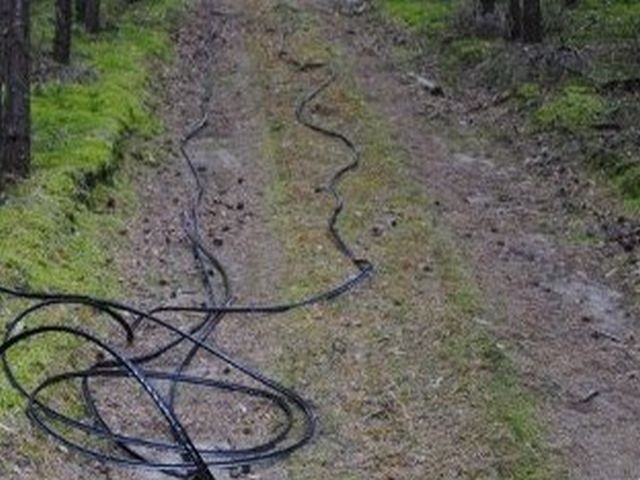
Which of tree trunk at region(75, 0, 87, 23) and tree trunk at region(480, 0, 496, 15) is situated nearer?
tree trunk at region(480, 0, 496, 15)

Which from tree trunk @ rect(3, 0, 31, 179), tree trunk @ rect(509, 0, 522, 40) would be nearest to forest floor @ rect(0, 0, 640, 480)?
tree trunk @ rect(3, 0, 31, 179)

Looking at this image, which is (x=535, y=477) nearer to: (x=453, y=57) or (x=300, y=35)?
(x=453, y=57)

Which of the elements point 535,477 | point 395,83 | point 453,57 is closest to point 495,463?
point 535,477

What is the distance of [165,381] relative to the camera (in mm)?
8250

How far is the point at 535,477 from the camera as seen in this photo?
6910 millimetres

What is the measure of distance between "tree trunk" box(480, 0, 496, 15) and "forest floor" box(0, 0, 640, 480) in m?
5.93

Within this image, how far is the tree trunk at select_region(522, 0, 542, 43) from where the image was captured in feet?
67.0

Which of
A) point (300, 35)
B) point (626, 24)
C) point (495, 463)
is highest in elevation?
point (495, 463)

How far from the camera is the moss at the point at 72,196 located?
363 inches

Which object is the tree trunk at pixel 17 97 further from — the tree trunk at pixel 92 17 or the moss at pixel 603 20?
the moss at pixel 603 20

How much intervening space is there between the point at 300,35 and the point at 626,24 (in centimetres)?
714

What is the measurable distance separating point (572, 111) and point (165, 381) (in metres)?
9.22

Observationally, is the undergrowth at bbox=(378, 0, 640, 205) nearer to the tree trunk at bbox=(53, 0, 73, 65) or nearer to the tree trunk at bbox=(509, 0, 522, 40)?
the tree trunk at bbox=(509, 0, 522, 40)

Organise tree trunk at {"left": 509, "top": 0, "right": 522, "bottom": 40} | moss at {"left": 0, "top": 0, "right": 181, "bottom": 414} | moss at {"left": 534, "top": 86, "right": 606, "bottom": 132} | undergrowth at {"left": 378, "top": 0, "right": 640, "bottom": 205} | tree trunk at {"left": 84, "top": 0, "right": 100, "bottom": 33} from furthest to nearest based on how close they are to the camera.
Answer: tree trunk at {"left": 84, "top": 0, "right": 100, "bottom": 33}
tree trunk at {"left": 509, "top": 0, "right": 522, "bottom": 40}
moss at {"left": 534, "top": 86, "right": 606, "bottom": 132}
undergrowth at {"left": 378, "top": 0, "right": 640, "bottom": 205}
moss at {"left": 0, "top": 0, "right": 181, "bottom": 414}
